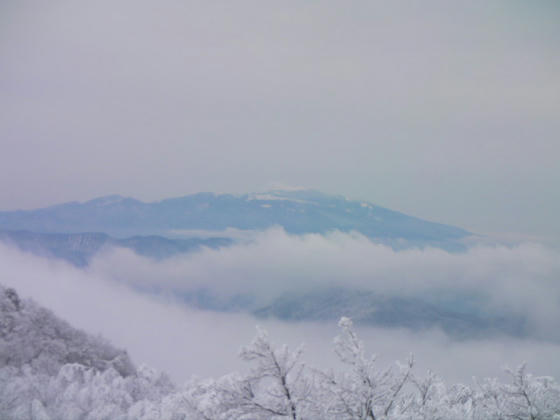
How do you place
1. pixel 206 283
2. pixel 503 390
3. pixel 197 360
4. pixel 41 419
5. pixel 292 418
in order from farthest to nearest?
1. pixel 206 283
2. pixel 197 360
3. pixel 41 419
4. pixel 503 390
5. pixel 292 418

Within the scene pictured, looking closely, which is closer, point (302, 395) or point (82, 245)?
point (302, 395)

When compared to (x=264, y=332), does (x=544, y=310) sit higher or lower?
lower

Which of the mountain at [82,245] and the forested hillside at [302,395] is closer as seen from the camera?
the forested hillside at [302,395]

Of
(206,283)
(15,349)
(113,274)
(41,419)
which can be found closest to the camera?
(41,419)

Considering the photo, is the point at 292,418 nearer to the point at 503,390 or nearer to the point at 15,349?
the point at 503,390

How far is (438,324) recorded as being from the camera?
402 ft

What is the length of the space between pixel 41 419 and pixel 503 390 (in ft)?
28.8

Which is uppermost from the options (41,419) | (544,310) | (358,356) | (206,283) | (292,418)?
(358,356)

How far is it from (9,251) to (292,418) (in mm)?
120492

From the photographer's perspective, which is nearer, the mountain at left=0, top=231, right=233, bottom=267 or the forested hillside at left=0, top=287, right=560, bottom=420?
the forested hillside at left=0, top=287, right=560, bottom=420

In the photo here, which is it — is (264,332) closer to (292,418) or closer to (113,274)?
(292,418)

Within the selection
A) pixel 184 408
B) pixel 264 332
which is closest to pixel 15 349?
pixel 184 408

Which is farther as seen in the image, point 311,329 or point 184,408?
point 311,329

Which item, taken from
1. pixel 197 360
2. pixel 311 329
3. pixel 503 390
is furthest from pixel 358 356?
pixel 311 329
